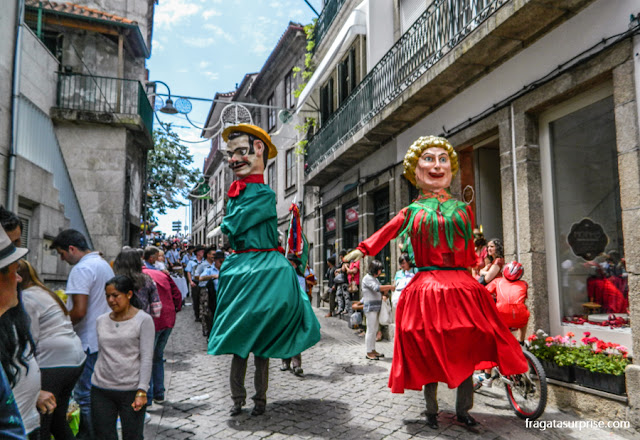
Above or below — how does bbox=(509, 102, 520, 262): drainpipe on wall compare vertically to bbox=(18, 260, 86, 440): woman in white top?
above

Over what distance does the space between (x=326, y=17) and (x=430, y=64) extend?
295 inches

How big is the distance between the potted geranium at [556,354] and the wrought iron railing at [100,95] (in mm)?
13395

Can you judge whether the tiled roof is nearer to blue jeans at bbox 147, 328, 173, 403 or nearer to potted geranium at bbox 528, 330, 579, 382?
blue jeans at bbox 147, 328, 173, 403

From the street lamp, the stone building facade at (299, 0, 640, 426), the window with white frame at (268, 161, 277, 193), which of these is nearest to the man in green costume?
the stone building facade at (299, 0, 640, 426)

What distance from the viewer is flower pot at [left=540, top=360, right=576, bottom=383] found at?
513 cm

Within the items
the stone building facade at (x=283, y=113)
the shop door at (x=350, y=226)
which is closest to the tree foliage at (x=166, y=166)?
the stone building facade at (x=283, y=113)

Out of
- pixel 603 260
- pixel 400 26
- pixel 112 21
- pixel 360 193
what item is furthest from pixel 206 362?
pixel 112 21

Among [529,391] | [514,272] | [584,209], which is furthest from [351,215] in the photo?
[529,391]

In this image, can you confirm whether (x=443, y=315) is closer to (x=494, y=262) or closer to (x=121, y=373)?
(x=494, y=262)

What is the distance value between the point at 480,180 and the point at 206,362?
524 cm

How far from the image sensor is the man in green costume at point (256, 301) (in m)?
4.61

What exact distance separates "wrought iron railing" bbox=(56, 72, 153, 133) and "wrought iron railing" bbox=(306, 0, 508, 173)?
5927 millimetres

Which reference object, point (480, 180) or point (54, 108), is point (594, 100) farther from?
point (54, 108)

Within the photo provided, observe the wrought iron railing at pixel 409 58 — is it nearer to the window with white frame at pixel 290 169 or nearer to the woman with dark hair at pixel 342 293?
the woman with dark hair at pixel 342 293
